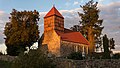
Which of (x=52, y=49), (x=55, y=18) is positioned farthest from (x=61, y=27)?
(x=52, y=49)

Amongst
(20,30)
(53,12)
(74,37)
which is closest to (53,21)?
(53,12)

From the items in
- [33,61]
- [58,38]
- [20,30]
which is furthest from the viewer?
[58,38]

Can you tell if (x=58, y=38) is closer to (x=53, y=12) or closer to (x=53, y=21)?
(x=53, y=21)

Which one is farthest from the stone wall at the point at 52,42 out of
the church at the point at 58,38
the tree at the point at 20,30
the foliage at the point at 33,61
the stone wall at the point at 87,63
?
the foliage at the point at 33,61

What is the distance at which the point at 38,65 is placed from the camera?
17406 mm

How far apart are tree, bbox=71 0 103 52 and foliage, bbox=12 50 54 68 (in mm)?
43603

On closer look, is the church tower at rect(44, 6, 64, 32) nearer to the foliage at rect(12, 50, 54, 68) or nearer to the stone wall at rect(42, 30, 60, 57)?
the stone wall at rect(42, 30, 60, 57)

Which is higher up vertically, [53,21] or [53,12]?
[53,12]

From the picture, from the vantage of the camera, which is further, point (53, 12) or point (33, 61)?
point (53, 12)

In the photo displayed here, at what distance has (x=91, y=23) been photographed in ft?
201

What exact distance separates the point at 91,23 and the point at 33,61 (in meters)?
44.9

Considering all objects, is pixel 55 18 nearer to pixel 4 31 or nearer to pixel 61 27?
pixel 61 27

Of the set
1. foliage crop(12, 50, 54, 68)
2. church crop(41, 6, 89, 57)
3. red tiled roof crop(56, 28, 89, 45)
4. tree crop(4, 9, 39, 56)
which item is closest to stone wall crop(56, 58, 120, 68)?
foliage crop(12, 50, 54, 68)

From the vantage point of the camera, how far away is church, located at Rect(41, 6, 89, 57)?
55.8 meters
